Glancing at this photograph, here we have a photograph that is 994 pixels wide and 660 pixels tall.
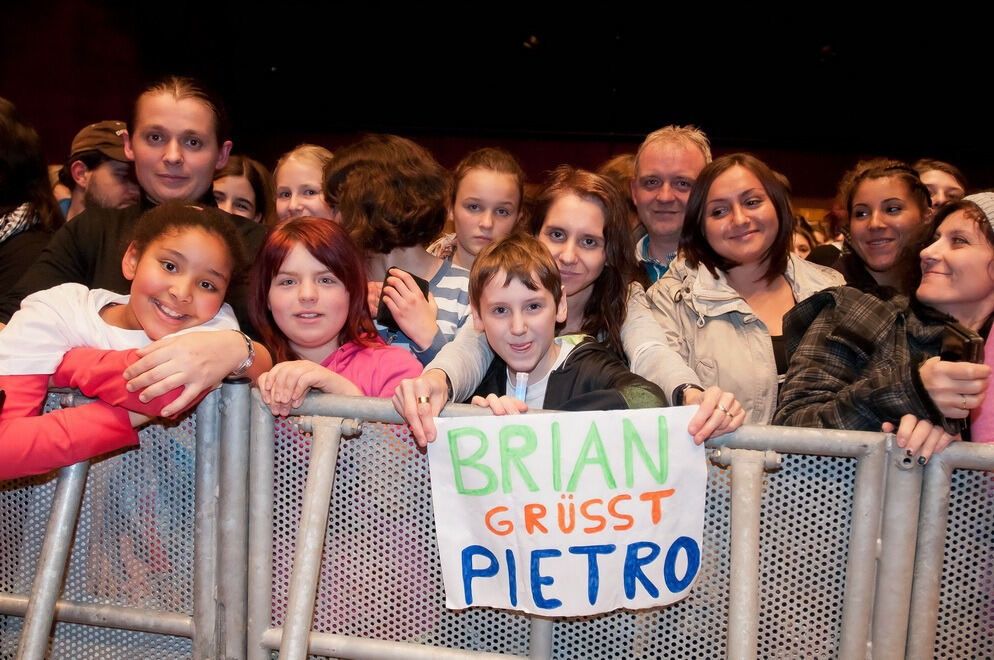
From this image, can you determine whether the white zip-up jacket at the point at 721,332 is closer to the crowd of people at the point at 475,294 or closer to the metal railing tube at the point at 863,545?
the crowd of people at the point at 475,294

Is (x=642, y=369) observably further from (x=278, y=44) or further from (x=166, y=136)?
(x=278, y=44)

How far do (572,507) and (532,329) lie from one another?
51cm

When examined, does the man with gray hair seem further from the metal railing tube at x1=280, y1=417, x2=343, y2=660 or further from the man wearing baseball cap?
the man wearing baseball cap

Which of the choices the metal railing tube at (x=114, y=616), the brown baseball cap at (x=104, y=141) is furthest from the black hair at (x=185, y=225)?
the brown baseball cap at (x=104, y=141)

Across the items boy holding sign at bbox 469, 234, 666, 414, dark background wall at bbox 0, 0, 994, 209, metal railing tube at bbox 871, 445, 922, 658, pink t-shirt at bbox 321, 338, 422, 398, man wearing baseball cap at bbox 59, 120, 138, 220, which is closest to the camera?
metal railing tube at bbox 871, 445, 922, 658

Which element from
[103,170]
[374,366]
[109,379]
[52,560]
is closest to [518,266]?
[374,366]

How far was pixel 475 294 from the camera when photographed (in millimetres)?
2205

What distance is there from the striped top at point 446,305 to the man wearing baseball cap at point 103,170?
1377mm

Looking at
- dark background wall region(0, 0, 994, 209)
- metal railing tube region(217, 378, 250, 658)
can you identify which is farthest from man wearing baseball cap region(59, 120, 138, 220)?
dark background wall region(0, 0, 994, 209)

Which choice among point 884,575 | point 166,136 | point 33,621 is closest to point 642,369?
point 884,575

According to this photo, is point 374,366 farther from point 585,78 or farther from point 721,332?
point 585,78

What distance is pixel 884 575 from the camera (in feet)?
5.73

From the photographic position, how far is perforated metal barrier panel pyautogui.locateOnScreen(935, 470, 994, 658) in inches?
68.5

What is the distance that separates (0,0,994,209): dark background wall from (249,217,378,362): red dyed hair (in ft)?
19.9
